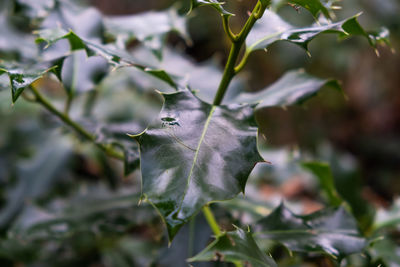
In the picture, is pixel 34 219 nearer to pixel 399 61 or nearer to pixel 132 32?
pixel 132 32

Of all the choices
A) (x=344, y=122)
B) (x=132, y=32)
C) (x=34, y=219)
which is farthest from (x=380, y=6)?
(x=34, y=219)

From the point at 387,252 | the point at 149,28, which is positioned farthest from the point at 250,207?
the point at 149,28

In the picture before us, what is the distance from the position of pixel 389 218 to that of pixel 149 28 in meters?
0.85

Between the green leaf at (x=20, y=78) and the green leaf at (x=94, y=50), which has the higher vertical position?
the green leaf at (x=94, y=50)

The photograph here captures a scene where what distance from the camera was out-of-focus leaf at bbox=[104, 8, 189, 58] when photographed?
0.90m

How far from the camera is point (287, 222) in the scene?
2.33 ft

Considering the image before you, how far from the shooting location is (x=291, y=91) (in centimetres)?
75

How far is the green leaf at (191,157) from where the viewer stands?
1.52 ft

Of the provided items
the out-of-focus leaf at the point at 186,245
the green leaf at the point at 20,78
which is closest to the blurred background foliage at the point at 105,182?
the out-of-focus leaf at the point at 186,245

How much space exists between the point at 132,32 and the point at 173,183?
1.84 ft

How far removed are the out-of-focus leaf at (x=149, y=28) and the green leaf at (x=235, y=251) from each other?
539mm

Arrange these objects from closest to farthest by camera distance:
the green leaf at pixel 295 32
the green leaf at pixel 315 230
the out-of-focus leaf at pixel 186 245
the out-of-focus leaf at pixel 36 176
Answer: the green leaf at pixel 295 32
the green leaf at pixel 315 230
the out-of-focus leaf at pixel 186 245
the out-of-focus leaf at pixel 36 176

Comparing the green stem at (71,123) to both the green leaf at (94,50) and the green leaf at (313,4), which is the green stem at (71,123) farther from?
the green leaf at (313,4)

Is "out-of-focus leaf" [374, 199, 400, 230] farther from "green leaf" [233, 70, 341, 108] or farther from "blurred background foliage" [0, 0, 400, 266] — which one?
"green leaf" [233, 70, 341, 108]
